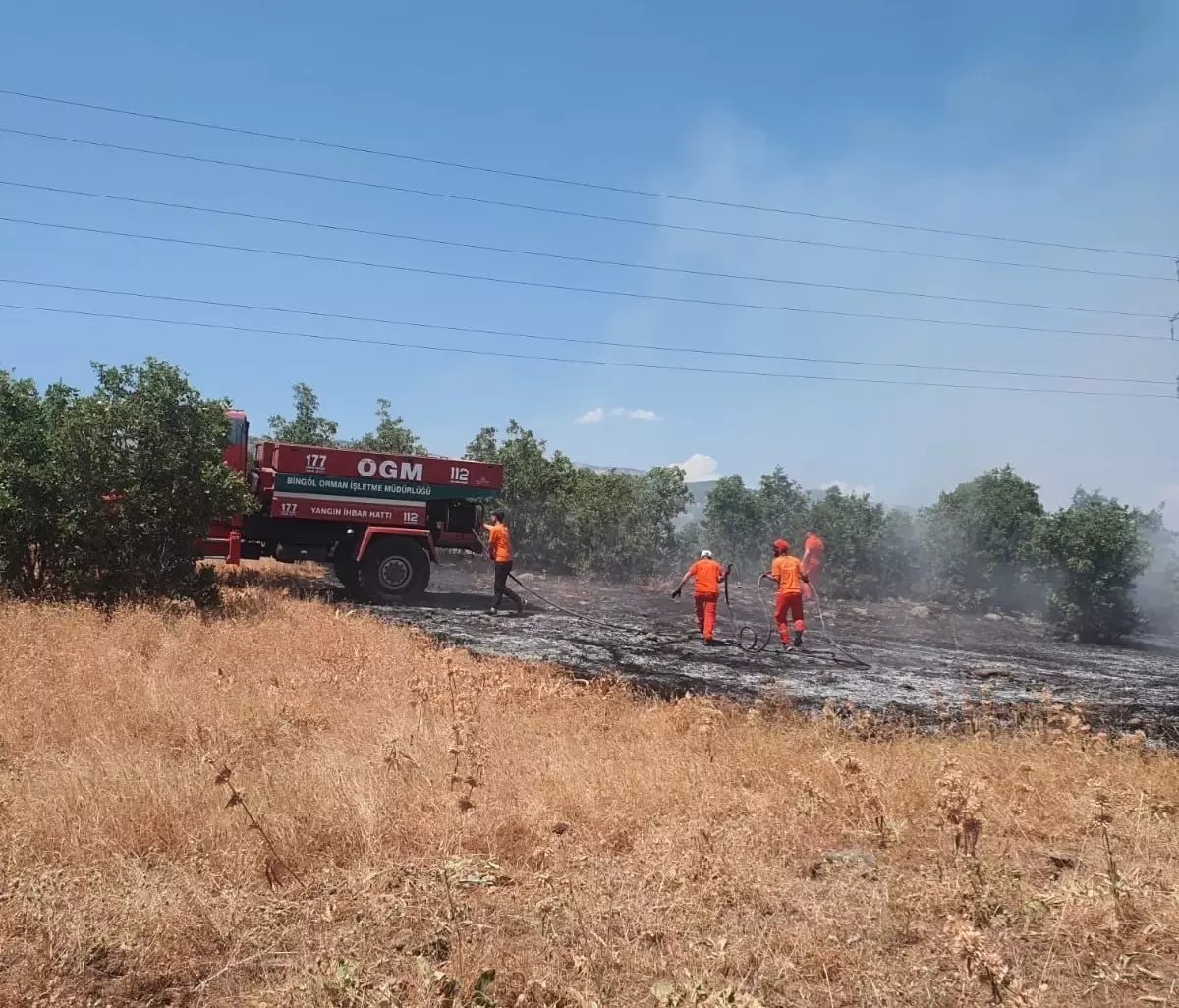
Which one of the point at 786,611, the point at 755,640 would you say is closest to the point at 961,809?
the point at 755,640

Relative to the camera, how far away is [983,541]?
74.8 ft

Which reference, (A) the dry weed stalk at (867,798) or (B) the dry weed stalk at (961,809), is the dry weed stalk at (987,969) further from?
(A) the dry weed stalk at (867,798)

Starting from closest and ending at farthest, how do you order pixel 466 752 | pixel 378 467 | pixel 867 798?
pixel 867 798 < pixel 466 752 < pixel 378 467

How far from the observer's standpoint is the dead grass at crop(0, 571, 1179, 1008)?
299cm

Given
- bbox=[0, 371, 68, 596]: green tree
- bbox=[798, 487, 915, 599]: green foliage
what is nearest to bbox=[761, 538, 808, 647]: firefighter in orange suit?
bbox=[0, 371, 68, 596]: green tree

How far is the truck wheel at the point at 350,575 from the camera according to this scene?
15.5 m

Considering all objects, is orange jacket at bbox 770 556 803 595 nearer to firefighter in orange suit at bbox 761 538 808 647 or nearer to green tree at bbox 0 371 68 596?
firefighter in orange suit at bbox 761 538 808 647

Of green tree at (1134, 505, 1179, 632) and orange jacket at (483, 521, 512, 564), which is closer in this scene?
orange jacket at (483, 521, 512, 564)

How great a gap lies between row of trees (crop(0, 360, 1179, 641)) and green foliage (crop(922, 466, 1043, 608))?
4 cm

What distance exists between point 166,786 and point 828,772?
11.8ft

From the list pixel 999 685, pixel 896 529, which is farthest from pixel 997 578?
pixel 999 685

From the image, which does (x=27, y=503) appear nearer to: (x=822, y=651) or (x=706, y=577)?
(x=706, y=577)

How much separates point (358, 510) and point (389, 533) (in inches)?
27.0

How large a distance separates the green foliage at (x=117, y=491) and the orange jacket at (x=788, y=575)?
769 centimetres
